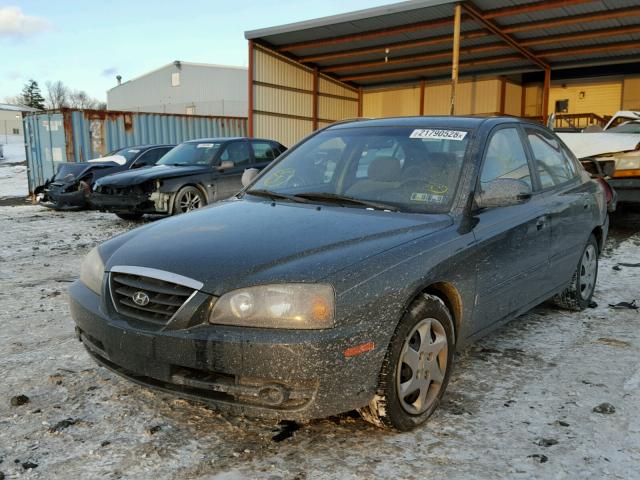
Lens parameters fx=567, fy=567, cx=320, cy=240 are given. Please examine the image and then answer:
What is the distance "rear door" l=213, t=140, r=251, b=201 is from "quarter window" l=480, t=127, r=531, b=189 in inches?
259

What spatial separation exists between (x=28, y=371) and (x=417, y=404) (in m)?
2.31

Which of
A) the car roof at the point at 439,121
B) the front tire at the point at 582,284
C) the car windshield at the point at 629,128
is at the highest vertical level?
the car windshield at the point at 629,128

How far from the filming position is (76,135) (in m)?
15.7

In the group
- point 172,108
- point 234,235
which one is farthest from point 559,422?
point 172,108

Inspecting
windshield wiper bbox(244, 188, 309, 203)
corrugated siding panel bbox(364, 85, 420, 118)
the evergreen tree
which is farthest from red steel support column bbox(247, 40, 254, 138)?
the evergreen tree

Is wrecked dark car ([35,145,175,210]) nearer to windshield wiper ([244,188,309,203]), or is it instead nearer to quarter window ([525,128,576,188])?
windshield wiper ([244,188,309,203])

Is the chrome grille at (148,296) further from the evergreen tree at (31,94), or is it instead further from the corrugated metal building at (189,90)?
the evergreen tree at (31,94)


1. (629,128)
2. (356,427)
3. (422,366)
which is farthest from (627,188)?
(356,427)

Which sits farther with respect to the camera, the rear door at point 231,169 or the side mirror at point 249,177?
the rear door at point 231,169

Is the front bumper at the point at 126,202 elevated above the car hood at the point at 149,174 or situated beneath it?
situated beneath

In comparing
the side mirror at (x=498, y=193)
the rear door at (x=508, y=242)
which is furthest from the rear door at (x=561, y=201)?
Answer: the side mirror at (x=498, y=193)

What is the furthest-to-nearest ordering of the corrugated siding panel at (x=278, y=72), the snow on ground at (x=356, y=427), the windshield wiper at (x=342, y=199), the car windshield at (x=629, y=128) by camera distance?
1. the corrugated siding panel at (x=278, y=72)
2. the car windshield at (x=629, y=128)
3. the windshield wiper at (x=342, y=199)
4. the snow on ground at (x=356, y=427)

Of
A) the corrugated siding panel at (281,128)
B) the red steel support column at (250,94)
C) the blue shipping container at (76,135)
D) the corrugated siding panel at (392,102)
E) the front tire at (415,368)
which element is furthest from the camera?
the corrugated siding panel at (392,102)

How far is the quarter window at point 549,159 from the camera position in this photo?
13.2 feet
